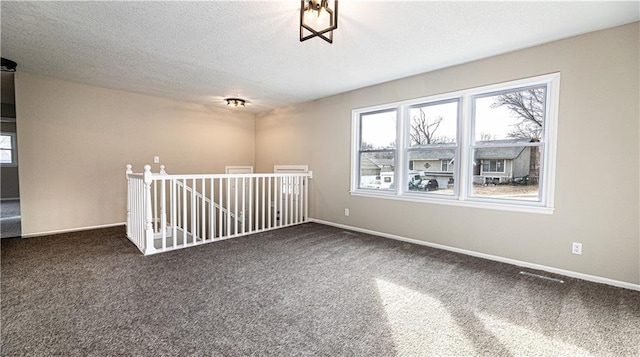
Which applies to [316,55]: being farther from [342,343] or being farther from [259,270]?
[342,343]

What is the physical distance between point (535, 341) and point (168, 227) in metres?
4.76

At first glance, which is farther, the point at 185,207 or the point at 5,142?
the point at 5,142

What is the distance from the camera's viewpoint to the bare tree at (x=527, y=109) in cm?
287

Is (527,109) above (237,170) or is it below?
above

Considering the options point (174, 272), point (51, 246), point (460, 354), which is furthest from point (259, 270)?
point (51, 246)

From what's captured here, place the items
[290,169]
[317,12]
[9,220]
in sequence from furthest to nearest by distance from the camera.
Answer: [290,169]
[9,220]
[317,12]

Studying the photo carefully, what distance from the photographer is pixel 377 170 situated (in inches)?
171

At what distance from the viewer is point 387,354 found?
5.08ft

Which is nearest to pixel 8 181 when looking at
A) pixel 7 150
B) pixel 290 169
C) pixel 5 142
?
pixel 7 150

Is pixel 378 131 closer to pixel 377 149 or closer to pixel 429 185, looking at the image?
pixel 377 149

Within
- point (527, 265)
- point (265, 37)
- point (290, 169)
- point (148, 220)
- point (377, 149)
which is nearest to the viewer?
point (265, 37)

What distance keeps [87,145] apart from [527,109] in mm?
6245

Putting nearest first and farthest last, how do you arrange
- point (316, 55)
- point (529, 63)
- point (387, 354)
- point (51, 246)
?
point (387, 354)
point (529, 63)
point (316, 55)
point (51, 246)

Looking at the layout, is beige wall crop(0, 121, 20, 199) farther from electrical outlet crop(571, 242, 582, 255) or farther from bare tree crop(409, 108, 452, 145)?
electrical outlet crop(571, 242, 582, 255)
